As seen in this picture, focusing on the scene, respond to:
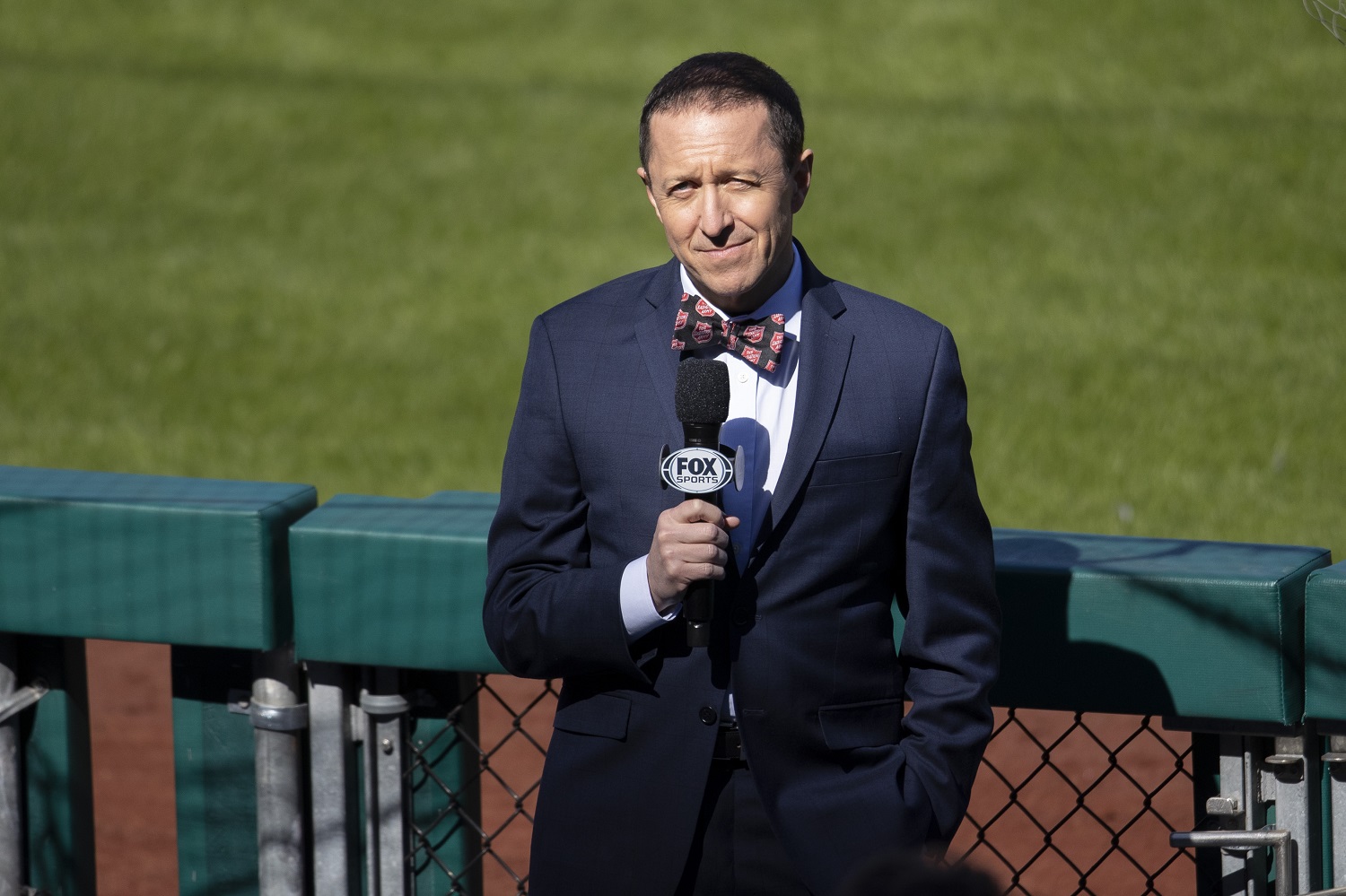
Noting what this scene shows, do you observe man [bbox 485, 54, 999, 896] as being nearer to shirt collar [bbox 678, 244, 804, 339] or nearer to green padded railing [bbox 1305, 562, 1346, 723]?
shirt collar [bbox 678, 244, 804, 339]

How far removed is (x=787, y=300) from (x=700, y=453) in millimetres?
555

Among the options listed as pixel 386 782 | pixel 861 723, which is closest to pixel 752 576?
pixel 861 723

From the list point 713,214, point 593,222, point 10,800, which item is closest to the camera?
point 713,214

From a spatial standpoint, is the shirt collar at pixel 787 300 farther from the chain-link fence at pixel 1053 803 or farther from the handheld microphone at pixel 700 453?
the chain-link fence at pixel 1053 803

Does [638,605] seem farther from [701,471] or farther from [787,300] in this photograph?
[787,300]

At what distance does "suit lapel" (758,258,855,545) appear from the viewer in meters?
2.86

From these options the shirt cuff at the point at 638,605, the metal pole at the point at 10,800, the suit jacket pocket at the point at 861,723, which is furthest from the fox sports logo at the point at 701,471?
the metal pole at the point at 10,800

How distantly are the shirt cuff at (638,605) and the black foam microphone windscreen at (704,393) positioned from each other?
30cm

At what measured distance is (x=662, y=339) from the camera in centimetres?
297

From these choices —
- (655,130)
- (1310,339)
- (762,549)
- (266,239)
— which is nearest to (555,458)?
(762,549)

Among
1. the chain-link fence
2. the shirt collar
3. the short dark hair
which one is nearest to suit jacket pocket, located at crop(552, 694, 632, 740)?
the shirt collar

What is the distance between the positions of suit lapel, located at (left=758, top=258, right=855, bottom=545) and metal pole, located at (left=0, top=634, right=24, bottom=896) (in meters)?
1.97

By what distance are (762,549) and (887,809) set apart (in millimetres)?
482

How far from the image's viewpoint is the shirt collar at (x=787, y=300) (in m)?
3.01
